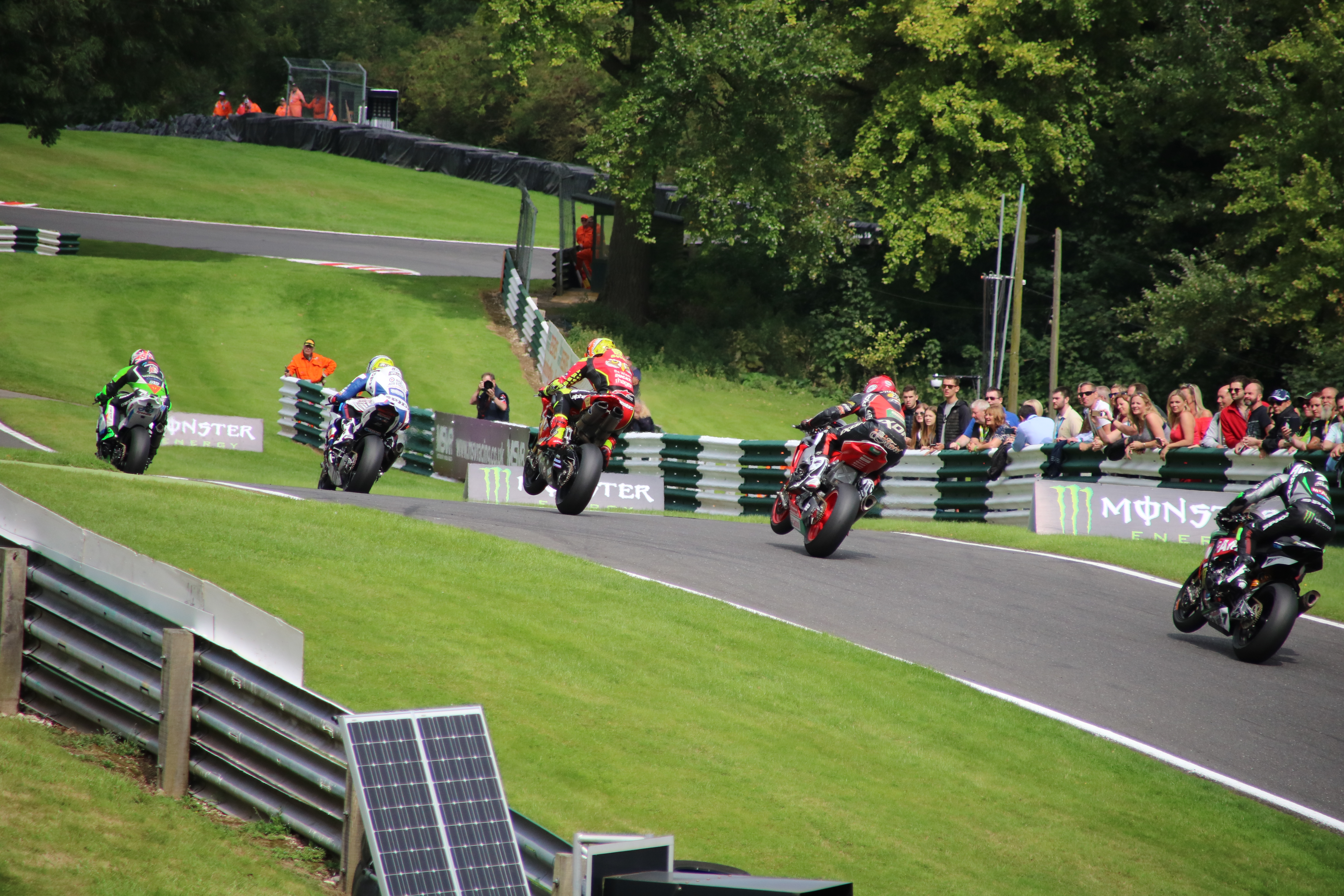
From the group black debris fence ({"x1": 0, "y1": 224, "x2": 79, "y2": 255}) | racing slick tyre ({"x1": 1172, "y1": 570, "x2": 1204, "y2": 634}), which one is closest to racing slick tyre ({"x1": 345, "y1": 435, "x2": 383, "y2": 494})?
racing slick tyre ({"x1": 1172, "y1": 570, "x2": 1204, "y2": 634})

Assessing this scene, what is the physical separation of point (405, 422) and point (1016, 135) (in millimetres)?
22246

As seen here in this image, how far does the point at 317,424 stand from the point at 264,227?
2653 cm

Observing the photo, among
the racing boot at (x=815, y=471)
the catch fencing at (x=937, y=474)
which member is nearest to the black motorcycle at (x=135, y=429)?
the catch fencing at (x=937, y=474)

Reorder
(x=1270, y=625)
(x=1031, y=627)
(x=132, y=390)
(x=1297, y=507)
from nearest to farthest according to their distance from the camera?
1. (x=1297, y=507)
2. (x=1270, y=625)
3. (x=1031, y=627)
4. (x=132, y=390)

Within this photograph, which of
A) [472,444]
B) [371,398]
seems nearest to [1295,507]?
[371,398]

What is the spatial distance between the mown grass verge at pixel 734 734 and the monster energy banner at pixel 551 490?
7.68 metres

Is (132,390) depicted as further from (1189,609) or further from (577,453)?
(1189,609)

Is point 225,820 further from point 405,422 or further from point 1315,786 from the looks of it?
point 405,422

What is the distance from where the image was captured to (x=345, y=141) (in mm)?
63312

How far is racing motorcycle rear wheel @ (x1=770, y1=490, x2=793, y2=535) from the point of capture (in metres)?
14.5

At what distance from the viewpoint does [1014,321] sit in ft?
97.7

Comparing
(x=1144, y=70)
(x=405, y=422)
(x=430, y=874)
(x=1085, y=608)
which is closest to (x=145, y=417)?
(x=405, y=422)

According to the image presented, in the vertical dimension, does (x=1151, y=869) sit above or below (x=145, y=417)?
below

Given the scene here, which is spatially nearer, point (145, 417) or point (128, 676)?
point (128, 676)
